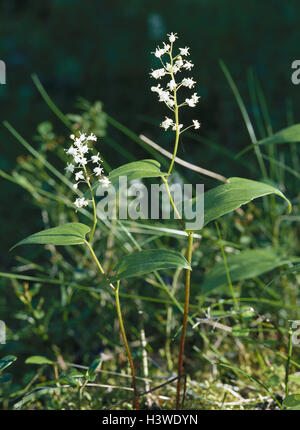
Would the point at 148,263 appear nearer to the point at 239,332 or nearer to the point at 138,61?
the point at 239,332

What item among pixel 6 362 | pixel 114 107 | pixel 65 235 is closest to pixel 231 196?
pixel 65 235

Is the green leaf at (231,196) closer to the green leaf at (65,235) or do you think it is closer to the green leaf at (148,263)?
the green leaf at (148,263)

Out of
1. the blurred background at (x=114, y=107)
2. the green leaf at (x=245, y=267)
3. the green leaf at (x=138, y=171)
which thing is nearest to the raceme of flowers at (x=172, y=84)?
the green leaf at (x=138, y=171)

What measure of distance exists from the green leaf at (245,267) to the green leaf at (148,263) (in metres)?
0.23

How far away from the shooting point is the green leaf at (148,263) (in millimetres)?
703

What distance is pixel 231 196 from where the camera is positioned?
2.43 ft

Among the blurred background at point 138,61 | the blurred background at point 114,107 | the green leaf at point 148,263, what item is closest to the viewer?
the green leaf at point 148,263

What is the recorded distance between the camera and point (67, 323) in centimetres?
129

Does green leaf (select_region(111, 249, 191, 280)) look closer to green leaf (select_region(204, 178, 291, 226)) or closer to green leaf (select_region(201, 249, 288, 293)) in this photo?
green leaf (select_region(204, 178, 291, 226))

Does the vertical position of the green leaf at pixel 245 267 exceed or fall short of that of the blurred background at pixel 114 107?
it falls short

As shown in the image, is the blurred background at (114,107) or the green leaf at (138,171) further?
the blurred background at (114,107)

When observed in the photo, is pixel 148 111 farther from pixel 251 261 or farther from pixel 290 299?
pixel 251 261

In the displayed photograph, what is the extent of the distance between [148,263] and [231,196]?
0.48ft
